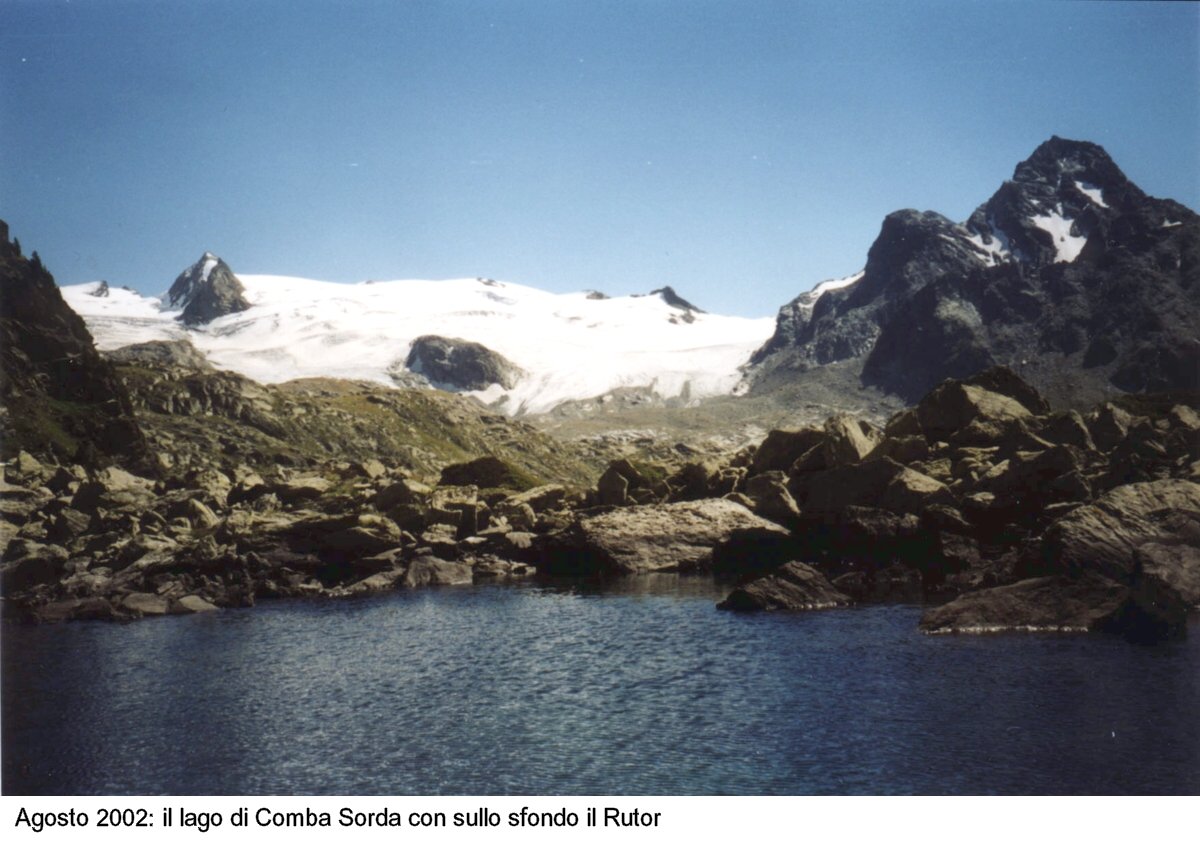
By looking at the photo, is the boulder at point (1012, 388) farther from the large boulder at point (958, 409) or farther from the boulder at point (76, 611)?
the boulder at point (76, 611)

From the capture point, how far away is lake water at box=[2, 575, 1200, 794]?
30984 mm

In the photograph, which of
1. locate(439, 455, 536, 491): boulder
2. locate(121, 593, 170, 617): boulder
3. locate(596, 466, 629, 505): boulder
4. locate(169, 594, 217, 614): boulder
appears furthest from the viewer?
locate(439, 455, 536, 491): boulder

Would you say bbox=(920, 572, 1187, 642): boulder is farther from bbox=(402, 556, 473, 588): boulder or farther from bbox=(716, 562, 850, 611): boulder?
bbox=(402, 556, 473, 588): boulder

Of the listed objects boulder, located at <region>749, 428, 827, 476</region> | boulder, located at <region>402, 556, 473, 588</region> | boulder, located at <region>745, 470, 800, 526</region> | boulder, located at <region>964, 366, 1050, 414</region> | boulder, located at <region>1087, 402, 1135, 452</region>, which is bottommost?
boulder, located at <region>402, 556, 473, 588</region>

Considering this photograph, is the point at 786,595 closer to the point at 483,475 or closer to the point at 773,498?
the point at 773,498

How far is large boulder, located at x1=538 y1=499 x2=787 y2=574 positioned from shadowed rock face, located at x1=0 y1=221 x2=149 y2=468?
6915 centimetres

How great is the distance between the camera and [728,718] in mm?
36188

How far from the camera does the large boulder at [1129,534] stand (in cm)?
5172

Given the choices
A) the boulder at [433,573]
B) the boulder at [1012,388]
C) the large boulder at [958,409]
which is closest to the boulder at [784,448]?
the large boulder at [958,409]

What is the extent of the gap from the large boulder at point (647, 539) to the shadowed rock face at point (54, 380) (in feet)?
227

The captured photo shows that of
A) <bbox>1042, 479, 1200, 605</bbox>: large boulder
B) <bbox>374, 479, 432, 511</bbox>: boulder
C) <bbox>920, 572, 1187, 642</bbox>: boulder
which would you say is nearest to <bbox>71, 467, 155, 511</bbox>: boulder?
<bbox>374, 479, 432, 511</bbox>: boulder

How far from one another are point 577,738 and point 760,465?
201ft

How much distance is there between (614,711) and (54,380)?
424ft
